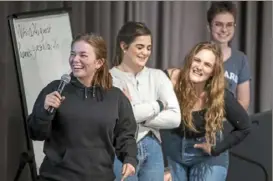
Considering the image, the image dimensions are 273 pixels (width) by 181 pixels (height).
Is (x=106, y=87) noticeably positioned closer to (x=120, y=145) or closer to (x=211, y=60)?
(x=120, y=145)

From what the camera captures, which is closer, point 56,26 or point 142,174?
point 142,174

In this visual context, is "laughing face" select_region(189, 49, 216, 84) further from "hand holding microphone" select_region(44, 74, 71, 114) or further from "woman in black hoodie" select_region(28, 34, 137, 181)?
"hand holding microphone" select_region(44, 74, 71, 114)

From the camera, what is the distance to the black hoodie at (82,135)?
207 centimetres

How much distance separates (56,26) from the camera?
122 inches

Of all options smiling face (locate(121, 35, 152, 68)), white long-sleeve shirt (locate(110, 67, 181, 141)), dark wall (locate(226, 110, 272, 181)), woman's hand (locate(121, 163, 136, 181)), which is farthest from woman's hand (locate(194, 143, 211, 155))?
dark wall (locate(226, 110, 272, 181))

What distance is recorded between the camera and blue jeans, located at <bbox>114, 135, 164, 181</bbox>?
7.86ft

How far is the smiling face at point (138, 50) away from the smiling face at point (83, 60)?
0.98 feet

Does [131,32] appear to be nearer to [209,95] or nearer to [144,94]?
[144,94]

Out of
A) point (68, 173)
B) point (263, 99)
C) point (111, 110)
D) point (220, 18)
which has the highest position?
point (220, 18)

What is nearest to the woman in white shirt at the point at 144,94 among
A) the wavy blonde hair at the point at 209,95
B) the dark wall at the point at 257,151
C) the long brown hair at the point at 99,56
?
the wavy blonde hair at the point at 209,95

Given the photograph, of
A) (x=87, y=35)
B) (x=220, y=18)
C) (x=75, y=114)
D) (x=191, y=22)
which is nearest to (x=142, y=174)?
(x=75, y=114)

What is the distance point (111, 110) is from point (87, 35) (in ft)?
1.01

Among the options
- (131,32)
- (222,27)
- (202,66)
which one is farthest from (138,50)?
(222,27)

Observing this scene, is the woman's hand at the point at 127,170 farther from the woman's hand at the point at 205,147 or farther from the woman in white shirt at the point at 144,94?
the woman's hand at the point at 205,147
